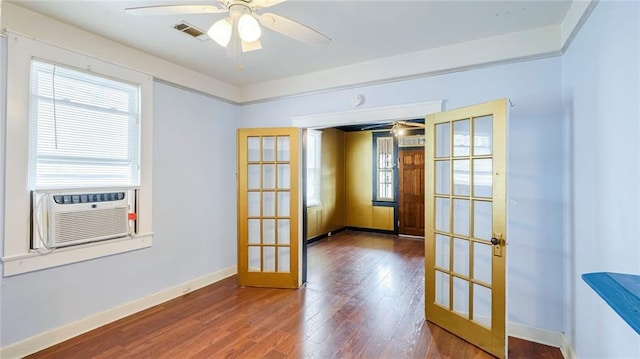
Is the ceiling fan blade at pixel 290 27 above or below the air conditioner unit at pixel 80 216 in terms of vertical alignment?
above

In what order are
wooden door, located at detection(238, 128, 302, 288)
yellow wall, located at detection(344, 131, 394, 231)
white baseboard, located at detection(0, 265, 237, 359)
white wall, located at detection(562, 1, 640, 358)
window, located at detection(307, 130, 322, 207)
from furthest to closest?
yellow wall, located at detection(344, 131, 394, 231), window, located at detection(307, 130, 322, 207), wooden door, located at detection(238, 128, 302, 288), white baseboard, located at detection(0, 265, 237, 359), white wall, located at detection(562, 1, 640, 358)

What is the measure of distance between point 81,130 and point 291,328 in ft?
8.59

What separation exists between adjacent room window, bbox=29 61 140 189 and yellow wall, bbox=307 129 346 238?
398 centimetres

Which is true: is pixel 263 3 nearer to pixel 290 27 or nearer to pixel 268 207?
pixel 290 27

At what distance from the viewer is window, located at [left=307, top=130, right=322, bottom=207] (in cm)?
662

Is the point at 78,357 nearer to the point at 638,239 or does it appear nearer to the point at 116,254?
the point at 116,254

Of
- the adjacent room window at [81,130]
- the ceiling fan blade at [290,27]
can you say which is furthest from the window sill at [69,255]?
the ceiling fan blade at [290,27]

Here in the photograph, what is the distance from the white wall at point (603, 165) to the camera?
1433mm

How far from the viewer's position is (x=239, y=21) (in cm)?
172

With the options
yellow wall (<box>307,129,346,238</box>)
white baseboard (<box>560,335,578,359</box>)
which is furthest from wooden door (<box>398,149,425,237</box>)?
white baseboard (<box>560,335,578,359</box>)

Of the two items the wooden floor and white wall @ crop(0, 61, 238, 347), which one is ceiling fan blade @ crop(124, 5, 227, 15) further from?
the wooden floor

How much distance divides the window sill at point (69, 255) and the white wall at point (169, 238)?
53mm

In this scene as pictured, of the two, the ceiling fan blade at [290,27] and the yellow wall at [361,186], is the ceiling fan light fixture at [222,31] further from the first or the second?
the yellow wall at [361,186]

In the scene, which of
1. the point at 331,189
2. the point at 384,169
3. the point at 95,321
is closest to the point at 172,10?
the point at 95,321
